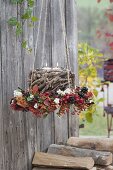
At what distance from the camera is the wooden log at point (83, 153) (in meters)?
3.38

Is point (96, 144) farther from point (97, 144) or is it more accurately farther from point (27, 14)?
point (27, 14)

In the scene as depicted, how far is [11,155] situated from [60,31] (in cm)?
102

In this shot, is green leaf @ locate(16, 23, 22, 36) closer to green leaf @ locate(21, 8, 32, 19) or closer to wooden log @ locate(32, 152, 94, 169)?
green leaf @ locate(21, 8, 32, 19)

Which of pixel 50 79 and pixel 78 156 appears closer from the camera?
pixel 50 79

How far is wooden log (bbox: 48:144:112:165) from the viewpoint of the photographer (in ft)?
11.1

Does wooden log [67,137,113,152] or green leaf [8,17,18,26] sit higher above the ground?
green leaf [8,17,18,26]

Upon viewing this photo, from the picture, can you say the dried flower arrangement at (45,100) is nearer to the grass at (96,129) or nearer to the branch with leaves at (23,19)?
the branch with leaves at (23,19)

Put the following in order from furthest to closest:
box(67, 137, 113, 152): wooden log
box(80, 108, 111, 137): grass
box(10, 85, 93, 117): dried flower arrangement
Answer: box(80, 108, 111, 137): grass → box(67, 137, 113, 152): wooden log → box(10, 85, 93, 117): dried flower arrangement

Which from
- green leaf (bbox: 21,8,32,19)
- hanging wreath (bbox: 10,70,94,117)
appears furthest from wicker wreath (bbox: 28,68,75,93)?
green leaf (bbox: 21,8,32,19)

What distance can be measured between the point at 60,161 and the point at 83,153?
0.18 m

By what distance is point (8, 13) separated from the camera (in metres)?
3.36

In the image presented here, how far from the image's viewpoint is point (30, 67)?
3.49 m

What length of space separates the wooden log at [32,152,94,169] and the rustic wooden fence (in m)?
0.09

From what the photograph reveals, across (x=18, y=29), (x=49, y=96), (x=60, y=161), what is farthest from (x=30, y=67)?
(x=60, y=161)
